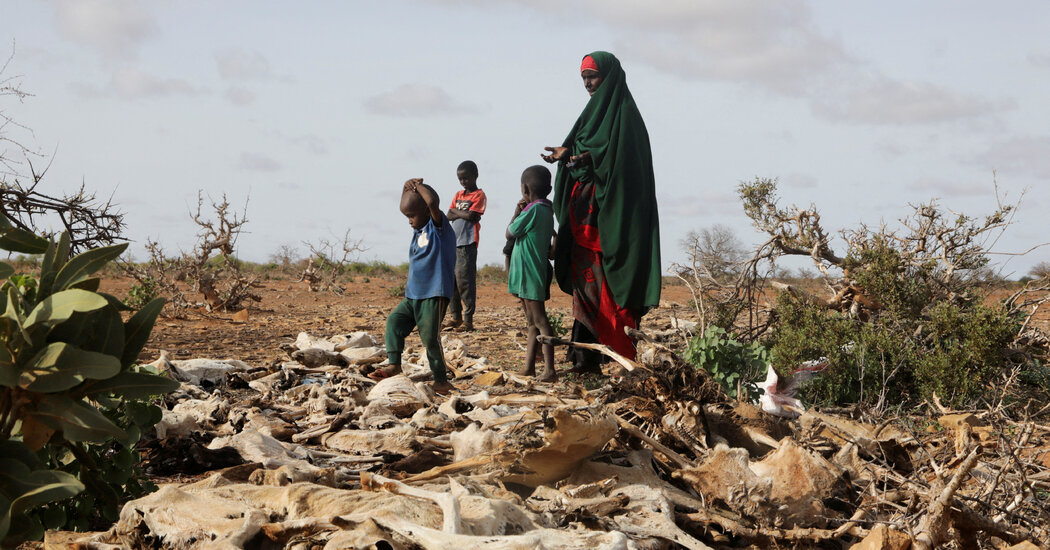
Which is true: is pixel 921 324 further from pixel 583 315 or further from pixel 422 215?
pixel 422 215

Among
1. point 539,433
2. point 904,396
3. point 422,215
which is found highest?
point 422,215

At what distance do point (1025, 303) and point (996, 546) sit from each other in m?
4.92

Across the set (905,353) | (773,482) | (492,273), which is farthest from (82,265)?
(492,273)

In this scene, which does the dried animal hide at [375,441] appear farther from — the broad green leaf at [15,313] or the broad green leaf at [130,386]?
the broad green leaf at [15,313]

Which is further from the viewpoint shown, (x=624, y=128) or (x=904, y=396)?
(x=624, y=128)

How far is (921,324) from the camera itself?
6496 mm

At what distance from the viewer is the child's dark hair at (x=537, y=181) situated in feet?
21.8

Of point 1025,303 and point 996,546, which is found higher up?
point 1025,303

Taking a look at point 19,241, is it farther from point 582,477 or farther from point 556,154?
point 556,154

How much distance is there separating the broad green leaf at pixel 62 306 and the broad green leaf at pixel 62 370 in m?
0.09

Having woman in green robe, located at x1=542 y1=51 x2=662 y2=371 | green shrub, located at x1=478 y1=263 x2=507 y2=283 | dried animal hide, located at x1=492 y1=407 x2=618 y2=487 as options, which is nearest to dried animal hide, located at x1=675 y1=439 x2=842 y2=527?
dried animal hide, located at x1=492 y1=407 x2=618 y2=487

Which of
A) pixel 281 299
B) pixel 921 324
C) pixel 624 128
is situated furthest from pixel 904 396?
pixel 281 299

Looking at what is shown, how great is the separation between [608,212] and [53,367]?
16.5ft

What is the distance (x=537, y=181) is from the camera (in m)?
6.65
